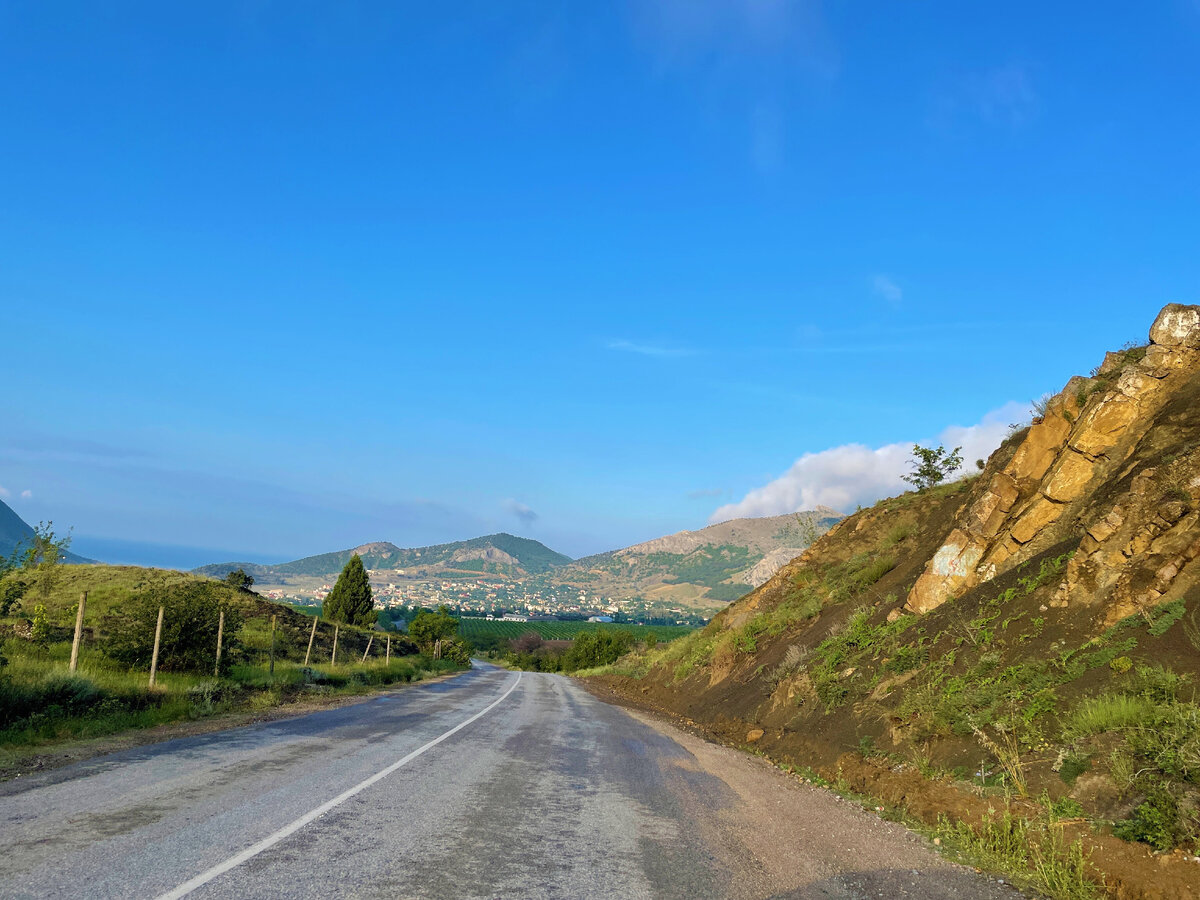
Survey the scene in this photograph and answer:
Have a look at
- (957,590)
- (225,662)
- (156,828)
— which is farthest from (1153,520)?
(225,662)

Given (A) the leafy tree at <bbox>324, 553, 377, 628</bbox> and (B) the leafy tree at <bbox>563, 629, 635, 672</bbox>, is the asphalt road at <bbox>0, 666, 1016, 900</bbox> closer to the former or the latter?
(A) the leafy tree at <bbox>324, 553, 377, 628</bbox>

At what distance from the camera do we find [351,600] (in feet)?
256

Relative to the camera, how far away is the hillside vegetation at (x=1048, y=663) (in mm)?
6902

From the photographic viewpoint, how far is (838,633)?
18984mm

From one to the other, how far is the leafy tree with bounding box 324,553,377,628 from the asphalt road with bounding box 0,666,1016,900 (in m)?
69.5

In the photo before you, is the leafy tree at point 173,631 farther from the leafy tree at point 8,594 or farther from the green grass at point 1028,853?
the green grass at point 1028,853

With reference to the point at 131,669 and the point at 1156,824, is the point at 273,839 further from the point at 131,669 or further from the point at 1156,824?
the point at 131,669

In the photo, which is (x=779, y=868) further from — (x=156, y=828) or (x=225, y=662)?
(x=225, y=662)

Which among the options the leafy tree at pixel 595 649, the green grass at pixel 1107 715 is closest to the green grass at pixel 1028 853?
the green grass at pixel 1107 715

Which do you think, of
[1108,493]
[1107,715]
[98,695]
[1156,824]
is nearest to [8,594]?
[98,695]

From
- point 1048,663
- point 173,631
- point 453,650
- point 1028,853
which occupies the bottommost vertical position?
point 453,650

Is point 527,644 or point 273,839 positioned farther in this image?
point 527,644

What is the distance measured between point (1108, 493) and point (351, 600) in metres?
76.2

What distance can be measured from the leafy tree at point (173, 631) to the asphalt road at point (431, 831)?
984cm
